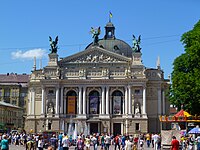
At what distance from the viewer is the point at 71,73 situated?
288 feet

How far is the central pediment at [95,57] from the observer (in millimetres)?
87125

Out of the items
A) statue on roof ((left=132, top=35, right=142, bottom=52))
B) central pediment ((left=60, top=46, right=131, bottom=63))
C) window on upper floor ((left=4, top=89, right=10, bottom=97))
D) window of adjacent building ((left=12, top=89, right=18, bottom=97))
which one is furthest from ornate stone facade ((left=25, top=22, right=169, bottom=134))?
window on upper floor ((left=4, top=89, right=10, bottom=97))

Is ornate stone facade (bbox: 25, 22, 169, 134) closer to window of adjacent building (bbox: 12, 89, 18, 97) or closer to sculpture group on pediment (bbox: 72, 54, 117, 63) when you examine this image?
sculpture group on pediment (bbox: 72, 54, 117, 63)

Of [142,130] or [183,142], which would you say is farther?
[142,130]

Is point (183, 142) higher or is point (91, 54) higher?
point (91, 54)

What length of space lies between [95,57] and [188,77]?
42127 millimetres

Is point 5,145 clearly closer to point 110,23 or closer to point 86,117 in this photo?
point 86,117

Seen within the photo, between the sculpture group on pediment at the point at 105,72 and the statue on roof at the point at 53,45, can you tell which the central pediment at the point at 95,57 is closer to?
the sculpture group on pediment at the point at 105,72

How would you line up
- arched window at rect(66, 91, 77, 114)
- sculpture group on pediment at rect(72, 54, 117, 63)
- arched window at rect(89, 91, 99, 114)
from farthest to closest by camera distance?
sculpture group on pediment at rect(72, 54, 117, 63) < arched window at rect(66, 91, 77, 114) < arched window at rect(89, 91, 99, 114)

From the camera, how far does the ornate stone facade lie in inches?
3334

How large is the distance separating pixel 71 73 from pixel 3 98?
45.5 m

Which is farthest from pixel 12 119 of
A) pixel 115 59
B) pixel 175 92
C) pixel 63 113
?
pixel 175 92

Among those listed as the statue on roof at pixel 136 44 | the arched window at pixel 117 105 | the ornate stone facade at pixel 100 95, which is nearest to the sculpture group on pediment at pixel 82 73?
the ornate stone facade at pixel 100 95

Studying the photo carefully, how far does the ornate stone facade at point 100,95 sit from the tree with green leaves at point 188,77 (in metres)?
30.8
